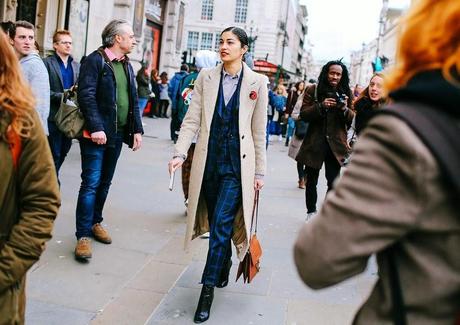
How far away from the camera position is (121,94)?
17.8ft

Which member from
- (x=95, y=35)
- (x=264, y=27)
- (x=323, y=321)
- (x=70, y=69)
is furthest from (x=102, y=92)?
(x=264, y=27)

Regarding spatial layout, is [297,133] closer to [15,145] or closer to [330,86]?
[330,86]

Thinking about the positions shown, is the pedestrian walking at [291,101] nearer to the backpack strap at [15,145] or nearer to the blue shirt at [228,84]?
the blue shirt at [228,84]

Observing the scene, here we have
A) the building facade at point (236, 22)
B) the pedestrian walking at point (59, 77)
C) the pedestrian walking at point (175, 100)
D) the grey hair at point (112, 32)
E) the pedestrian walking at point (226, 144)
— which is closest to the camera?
the pedestrian walking at point (226, 144)

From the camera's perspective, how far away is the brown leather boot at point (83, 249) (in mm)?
5016

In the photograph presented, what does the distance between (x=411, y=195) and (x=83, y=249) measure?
4.13 m

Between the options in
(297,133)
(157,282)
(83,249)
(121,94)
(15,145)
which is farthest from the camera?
(297,133)

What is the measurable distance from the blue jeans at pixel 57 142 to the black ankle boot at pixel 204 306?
115 inches

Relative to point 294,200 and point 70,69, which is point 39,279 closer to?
point 70,69

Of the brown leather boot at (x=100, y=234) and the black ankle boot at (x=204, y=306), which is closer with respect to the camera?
the black ankle boot at (x=204, y=306)

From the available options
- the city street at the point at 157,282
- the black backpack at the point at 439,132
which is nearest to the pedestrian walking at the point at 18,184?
the black backpack at the point at 439,132

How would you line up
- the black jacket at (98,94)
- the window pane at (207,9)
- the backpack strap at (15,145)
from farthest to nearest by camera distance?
the window pane at (207,9) → the black jacket at (98,94) → the backpack strap at (15,145)

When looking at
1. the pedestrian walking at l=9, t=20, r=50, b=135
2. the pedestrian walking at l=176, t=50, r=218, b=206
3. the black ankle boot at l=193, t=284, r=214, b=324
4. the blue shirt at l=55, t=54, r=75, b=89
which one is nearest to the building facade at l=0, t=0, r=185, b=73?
the pedestrian walking at l=176, t=50, r=218, b=206

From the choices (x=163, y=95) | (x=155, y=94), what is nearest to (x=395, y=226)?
(x=155, y=94)
